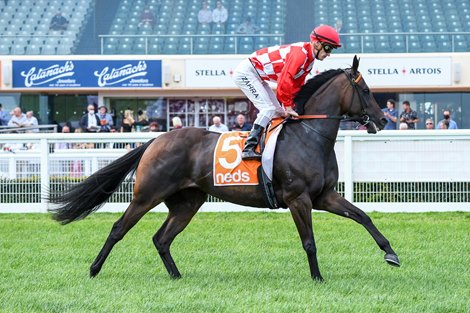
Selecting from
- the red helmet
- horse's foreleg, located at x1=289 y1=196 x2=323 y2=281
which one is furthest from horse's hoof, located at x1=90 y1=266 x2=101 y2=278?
the red helmet

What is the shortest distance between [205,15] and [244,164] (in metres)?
16.3

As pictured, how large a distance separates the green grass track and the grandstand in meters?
9.80

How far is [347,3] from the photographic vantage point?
73.3 ft

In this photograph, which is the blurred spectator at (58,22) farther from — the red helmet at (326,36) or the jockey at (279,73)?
the red helmet at (326,36)

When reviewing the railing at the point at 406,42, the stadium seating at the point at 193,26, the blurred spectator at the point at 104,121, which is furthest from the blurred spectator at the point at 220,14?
the blurred spectator at the point at 104,121

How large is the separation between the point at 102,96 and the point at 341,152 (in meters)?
10.1

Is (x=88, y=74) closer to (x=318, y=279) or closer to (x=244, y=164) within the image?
(x=244, y=164)

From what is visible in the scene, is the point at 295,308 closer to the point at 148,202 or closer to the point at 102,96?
the point at 148,202

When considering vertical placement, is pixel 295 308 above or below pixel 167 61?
below

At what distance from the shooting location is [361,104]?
592cm

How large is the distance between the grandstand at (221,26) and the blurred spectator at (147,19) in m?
0.11

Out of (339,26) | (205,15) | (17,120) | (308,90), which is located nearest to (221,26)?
(205,15)

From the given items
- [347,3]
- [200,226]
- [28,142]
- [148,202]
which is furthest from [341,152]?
[347,3]

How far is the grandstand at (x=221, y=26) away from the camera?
61.7ft
